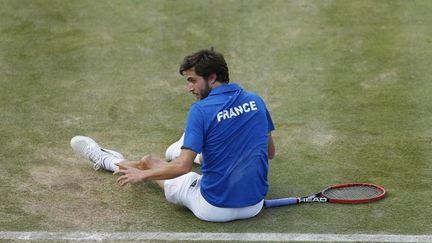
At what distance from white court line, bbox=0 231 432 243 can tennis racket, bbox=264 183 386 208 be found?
0.69 metres

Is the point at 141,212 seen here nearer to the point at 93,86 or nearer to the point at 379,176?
the point at 379,176

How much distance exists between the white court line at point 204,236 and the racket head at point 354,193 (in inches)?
28.7

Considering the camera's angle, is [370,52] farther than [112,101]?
Yes

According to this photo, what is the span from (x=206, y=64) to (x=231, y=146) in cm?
82

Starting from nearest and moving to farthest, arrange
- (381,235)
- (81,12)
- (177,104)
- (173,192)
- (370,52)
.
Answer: (381,235), (173,192), (177,104), (370,52), (81,12)

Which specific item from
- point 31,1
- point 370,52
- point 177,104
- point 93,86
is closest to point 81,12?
point 31,1

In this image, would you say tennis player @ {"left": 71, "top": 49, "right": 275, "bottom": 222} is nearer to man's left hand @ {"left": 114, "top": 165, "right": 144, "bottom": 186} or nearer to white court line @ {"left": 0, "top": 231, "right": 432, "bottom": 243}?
man's left hand @ {"left": 114, "top": 165, "right": 144, "bottom": 186}

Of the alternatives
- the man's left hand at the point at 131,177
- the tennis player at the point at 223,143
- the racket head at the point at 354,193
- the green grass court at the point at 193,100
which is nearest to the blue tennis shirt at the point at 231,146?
the tennis player at the point at 223,143

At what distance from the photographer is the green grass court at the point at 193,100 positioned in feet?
29.8

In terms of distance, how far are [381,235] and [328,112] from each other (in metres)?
3.38

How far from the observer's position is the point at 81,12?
1445 cm

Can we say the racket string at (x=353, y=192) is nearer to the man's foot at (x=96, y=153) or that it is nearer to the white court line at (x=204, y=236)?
the white court line at (x=204, y=236)

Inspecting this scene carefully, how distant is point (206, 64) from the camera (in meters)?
8.63

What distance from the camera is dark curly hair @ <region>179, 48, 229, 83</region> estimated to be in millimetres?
8633
